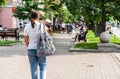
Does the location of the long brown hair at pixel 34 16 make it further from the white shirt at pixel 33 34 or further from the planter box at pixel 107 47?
the planter box at pixel 107 47

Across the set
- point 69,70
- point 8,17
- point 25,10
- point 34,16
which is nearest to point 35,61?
point 34,16

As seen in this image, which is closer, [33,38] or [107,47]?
[33,38]

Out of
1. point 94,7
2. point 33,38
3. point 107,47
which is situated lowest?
point 107,47

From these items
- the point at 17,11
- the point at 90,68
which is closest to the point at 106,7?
the point at 90,68

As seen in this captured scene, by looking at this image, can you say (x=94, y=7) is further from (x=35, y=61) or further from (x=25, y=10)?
(x=35, y=61)

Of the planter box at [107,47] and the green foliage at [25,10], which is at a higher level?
the green foliage at [25,10]

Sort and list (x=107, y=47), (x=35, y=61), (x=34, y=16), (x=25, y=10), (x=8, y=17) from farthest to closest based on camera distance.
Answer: (x=8, y=17), (x=25, y=10), (x=107, y=47), (x=35, y=61), (x=34, y=16)

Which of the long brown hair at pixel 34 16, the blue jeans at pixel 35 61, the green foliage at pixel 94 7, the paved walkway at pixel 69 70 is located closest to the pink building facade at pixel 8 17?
the green foliage at pixel 94 7

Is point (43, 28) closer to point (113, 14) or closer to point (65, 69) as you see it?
point (65, 69)

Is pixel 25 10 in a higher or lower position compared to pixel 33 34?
higher

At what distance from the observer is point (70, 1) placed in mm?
25094

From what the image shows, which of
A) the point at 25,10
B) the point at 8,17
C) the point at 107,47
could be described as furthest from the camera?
the point at 8,17

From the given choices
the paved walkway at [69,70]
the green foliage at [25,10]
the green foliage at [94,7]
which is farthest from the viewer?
the green foliage at [25,10]

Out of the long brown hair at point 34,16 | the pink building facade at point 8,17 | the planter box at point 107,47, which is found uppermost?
the long brown hair at point 34,16
